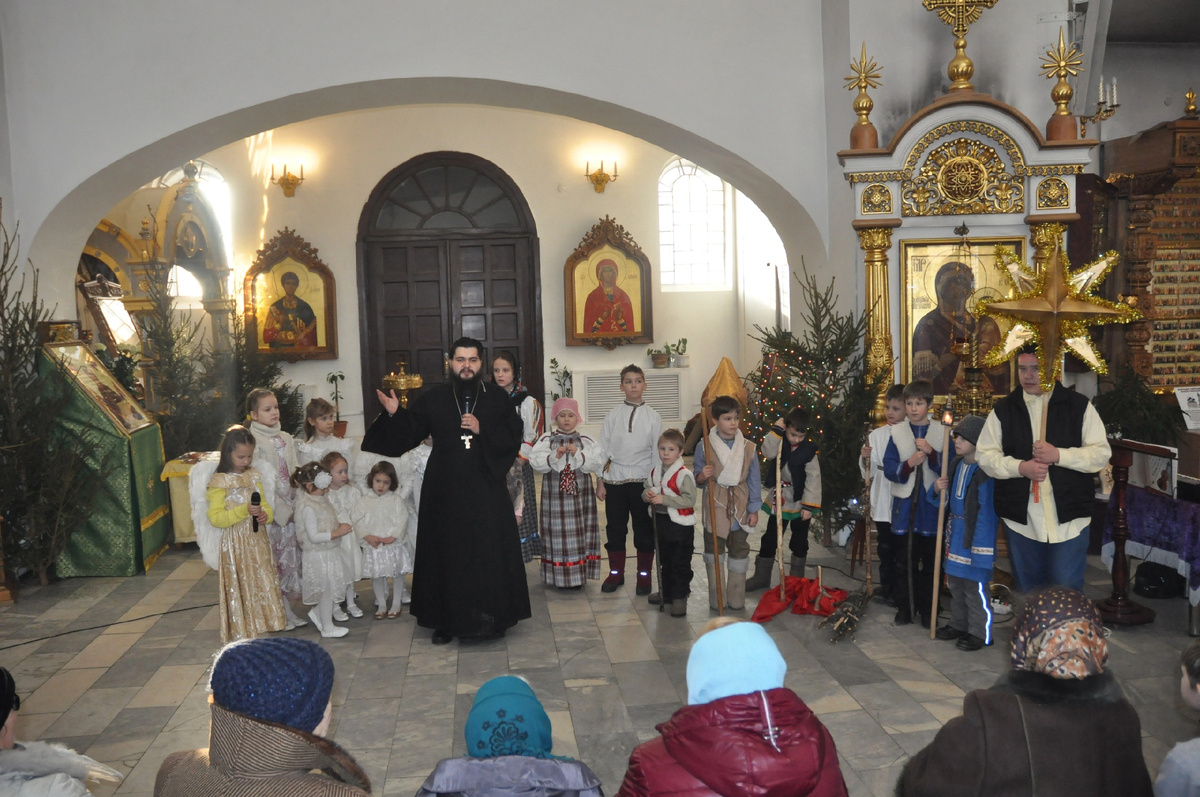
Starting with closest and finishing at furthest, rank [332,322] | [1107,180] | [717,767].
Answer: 1. [717,767]
2. [1107,180]
3. [332,322]

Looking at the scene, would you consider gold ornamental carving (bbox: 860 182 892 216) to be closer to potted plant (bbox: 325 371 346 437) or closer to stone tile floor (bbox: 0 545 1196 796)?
stone tile floor (bbox: 0 545 1196 796)

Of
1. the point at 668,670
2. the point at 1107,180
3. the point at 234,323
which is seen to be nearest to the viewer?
the point at 668,670

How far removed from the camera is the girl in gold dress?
556 cm

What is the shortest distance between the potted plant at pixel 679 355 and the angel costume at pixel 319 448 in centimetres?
726

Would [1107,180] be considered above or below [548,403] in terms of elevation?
above

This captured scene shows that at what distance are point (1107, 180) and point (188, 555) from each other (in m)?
8.57

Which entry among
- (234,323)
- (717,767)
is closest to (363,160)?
(234,323)

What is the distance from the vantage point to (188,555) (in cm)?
831

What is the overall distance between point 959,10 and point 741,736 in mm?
6649

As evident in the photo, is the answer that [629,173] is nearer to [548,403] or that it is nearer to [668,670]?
[548,403]

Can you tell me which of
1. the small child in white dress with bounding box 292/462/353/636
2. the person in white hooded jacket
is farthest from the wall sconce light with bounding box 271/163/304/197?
the person in white hooded jacket

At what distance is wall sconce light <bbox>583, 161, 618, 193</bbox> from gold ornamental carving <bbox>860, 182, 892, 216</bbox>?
19.6 ft

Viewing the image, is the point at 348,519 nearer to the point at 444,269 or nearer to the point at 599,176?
the point at 444,269

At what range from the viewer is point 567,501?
6.86 metres
